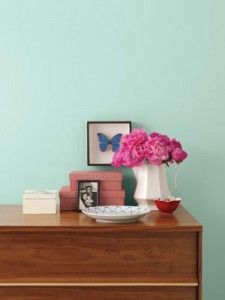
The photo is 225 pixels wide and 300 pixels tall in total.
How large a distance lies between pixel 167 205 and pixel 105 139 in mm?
511

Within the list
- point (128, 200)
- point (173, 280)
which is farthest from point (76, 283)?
point (128, 200)

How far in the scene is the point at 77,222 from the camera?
2.10 m

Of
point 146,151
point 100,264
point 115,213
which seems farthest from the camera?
point 146,151

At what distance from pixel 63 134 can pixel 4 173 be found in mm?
349

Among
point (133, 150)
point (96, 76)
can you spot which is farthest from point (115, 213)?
point (96, 76)

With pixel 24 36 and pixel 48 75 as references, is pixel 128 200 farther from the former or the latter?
pixel 24 36

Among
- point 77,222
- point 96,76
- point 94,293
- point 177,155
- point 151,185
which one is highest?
point 96,76

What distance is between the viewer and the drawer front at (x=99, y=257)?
2.04m

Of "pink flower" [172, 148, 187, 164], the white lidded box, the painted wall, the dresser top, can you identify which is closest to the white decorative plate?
the dresser top

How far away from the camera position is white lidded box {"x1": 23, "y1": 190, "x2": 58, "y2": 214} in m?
2.25

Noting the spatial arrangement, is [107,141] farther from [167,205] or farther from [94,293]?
[94,293]

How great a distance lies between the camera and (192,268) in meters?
2.04

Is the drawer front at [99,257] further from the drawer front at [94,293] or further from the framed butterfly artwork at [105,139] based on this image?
the framed butterfly artwork at [105,139]

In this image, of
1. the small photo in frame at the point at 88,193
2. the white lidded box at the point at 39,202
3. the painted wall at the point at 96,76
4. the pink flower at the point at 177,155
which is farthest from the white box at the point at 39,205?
the pink flower at the point at 177,155
